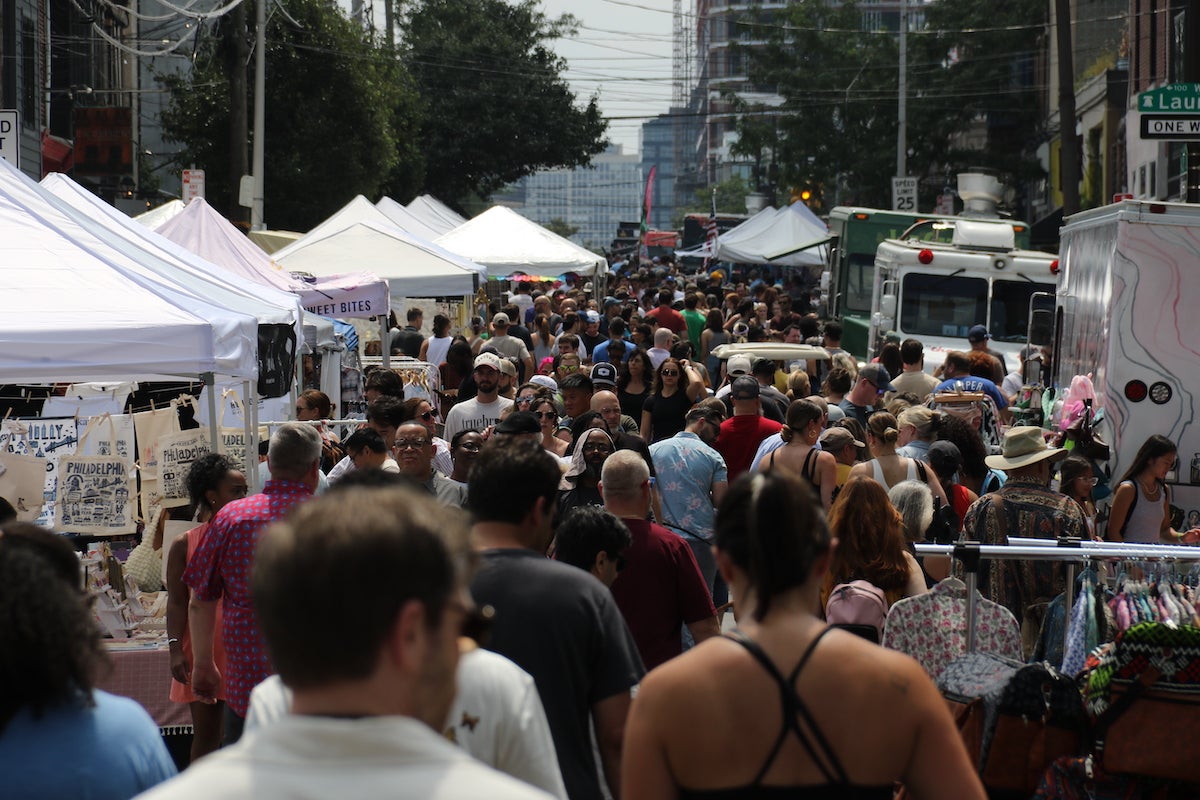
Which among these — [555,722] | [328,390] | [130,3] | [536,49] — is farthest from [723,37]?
[555,722]

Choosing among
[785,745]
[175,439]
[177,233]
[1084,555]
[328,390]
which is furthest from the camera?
[328,390]

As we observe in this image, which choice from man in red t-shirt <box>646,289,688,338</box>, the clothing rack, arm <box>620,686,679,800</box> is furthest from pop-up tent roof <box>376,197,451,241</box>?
arm <box>620,686,679,800</box>

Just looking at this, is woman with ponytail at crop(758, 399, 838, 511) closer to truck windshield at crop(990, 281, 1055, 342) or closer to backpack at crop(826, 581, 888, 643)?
backpack at crop(826, 581, 888, 643)

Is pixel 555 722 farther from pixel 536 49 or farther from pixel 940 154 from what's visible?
pixel 536 49

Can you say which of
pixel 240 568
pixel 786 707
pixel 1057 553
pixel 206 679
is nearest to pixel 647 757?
pixel 786 707

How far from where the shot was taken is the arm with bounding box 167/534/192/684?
20.9 ft

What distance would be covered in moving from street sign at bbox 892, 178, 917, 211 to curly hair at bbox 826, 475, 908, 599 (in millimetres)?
32642

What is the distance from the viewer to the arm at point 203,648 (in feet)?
19.0

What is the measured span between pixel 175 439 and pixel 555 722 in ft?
16.8

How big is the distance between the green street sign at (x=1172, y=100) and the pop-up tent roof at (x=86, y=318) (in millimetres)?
8594

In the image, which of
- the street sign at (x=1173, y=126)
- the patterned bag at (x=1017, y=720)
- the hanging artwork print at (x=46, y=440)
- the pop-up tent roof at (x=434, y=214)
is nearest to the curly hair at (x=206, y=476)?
the hanging artwork print at (x=46, y=440)

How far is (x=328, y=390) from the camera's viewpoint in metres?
14.1

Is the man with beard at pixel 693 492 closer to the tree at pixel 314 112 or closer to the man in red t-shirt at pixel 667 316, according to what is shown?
the man in red t-shirt at pixel 667 316

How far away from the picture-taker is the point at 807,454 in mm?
8484
